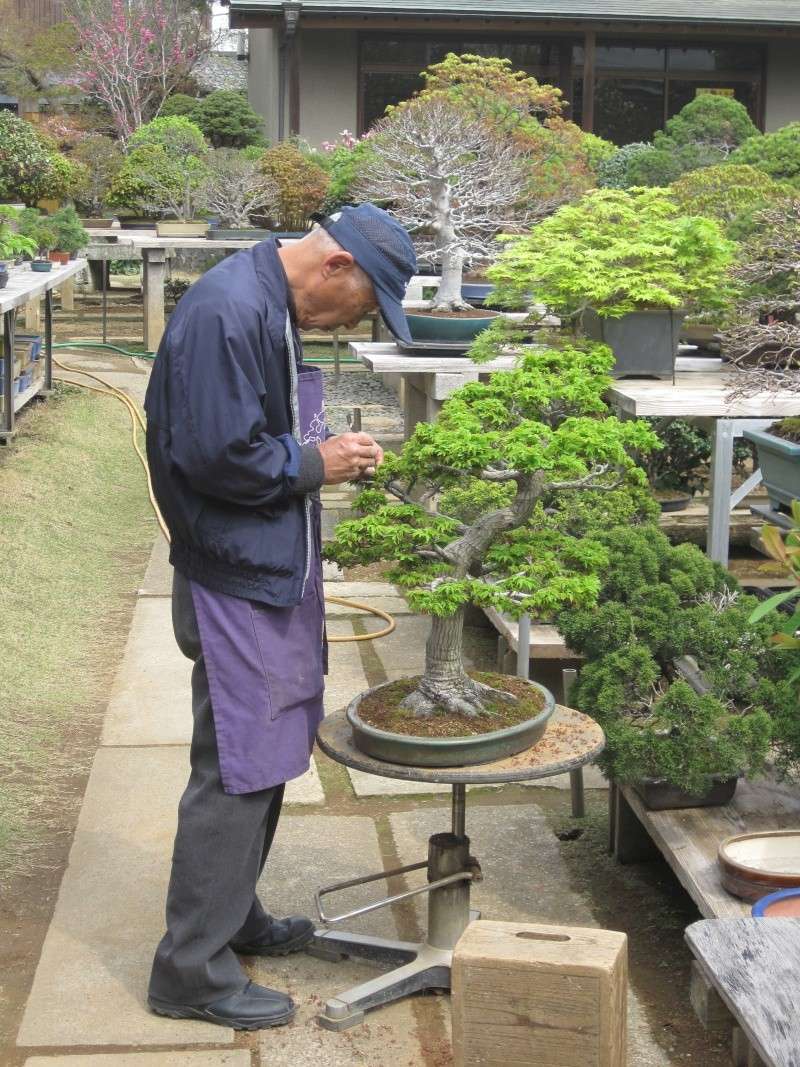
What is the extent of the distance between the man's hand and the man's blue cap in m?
0.22

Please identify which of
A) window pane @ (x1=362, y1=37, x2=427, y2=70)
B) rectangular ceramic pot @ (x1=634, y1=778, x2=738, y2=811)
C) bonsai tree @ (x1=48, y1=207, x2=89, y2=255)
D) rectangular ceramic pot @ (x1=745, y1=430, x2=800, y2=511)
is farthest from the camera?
window pane @ (x1=362, y1=37, x2=427, y2=70)

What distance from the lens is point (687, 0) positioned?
18.5 meters

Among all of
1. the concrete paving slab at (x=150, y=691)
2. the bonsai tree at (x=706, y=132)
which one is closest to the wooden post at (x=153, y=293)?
the bonsai tree at (x=706, y=132)

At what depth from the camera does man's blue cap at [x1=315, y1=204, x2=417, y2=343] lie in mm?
2639

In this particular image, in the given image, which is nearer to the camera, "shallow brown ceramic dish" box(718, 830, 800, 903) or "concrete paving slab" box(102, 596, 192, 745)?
"shallow brown ceramic dish" box(718, 830, 800, 903)

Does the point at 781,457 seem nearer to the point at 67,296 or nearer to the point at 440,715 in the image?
the point at 440,715

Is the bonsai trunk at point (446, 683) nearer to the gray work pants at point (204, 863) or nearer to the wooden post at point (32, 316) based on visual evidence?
the gray work pants at point (204, 863)

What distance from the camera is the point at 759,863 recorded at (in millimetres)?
2934

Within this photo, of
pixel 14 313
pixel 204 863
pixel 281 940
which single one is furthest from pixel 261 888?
pixel 14 313

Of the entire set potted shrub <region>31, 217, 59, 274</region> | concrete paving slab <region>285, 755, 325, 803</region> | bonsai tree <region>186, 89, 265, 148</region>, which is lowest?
concrete paving slab <region>285, 755, 325, 803</region>

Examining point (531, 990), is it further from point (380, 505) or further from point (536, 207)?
point (536, 207)

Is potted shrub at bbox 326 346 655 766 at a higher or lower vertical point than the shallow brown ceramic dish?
higher

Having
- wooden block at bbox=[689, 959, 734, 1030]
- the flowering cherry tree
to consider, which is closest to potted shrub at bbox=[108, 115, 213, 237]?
the flowering cherry tree

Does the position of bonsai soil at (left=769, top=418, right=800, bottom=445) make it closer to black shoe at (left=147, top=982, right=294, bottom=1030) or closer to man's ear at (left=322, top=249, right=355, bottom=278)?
man's ear at (left=322, top=249, right=355, bottom=278)
